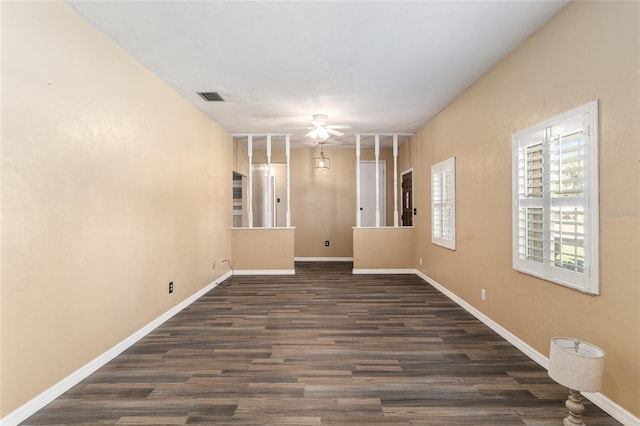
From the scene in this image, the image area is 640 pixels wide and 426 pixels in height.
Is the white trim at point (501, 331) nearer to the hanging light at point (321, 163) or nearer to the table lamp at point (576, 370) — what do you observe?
the table lamp at point (576, 370)

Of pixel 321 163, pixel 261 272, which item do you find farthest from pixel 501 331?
pixel 321 163

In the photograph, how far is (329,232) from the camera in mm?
7641

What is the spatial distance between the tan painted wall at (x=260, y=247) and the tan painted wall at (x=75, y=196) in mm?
2265

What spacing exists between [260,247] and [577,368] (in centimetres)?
502

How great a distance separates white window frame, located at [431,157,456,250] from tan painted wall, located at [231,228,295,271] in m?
2.57

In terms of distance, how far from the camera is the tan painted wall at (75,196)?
185 cm

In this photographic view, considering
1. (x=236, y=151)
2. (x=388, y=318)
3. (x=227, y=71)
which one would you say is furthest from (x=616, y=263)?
(x=236, y=151)

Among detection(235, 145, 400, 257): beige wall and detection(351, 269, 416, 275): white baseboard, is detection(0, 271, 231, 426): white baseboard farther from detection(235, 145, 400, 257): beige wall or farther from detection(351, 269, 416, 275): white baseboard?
detection(235, 145, 400, 257): beige wall

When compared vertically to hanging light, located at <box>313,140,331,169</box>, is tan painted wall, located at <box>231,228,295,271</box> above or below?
below

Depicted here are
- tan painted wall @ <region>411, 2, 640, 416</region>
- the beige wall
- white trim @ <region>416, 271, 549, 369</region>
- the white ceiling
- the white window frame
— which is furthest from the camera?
the beige wall

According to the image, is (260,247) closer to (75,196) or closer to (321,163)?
(321,163)

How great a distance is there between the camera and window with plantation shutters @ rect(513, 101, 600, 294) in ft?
6.72

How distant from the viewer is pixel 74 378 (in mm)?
2268

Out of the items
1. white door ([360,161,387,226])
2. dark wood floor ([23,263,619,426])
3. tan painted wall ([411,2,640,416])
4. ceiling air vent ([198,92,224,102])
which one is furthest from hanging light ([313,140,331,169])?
dark wood floor ([23,263,619,426])
